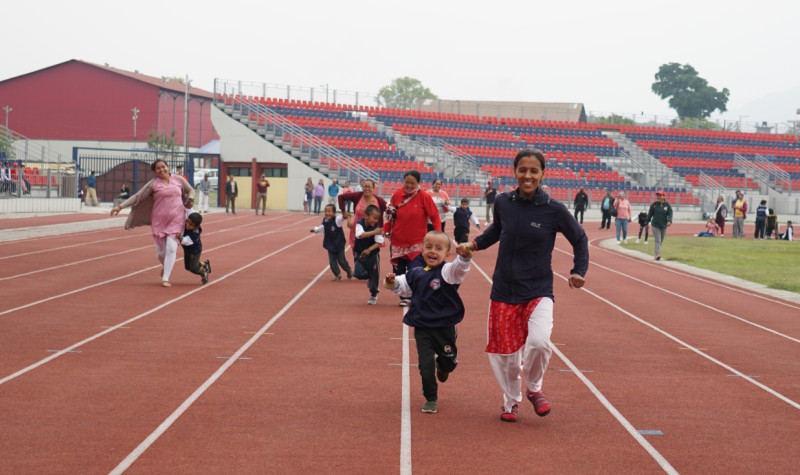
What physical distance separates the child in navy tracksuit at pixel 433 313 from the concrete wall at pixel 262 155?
38574 millimetres

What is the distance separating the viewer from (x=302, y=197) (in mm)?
45562

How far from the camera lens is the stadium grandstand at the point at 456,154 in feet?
150

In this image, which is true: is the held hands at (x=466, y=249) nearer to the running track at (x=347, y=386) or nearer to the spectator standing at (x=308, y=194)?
the running track at (x=347, y=386)

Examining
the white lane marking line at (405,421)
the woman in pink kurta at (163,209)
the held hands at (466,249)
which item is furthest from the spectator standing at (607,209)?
the held hands at (466,249)

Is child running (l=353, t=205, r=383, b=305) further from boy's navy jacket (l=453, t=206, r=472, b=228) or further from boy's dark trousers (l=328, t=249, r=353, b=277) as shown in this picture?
boy's navy jacket (l=453, t=206, r=472, b=228)

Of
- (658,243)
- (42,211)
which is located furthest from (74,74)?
(658,243)

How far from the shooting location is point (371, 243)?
1320 centimetres

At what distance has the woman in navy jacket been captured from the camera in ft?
20.5

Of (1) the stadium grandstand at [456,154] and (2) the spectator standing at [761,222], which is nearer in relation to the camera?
(2) the spectator standing at [761,222]

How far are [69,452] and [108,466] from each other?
39cm

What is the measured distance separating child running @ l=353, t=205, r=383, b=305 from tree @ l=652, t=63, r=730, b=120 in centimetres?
11089

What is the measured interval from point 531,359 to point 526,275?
→ 0.56m

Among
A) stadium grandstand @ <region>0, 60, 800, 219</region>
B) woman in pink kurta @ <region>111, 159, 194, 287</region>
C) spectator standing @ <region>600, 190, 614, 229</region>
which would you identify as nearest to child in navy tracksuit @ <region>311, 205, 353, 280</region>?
woman in pink kurta @ <region>111, 159, 194, 287</region>

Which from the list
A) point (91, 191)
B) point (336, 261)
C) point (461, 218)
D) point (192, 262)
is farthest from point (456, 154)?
point (192, 262)
